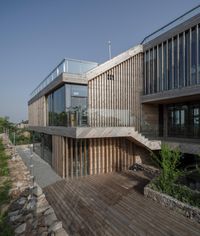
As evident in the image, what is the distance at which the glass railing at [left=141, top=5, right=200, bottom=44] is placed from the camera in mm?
10734

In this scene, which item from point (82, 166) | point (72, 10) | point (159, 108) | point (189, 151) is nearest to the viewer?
point (189, 151)

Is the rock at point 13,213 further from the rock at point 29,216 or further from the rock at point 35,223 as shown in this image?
the rock at point 35,223

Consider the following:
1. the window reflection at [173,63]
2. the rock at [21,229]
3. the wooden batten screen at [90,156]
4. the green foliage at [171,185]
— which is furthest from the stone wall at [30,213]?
the window reflection at [173,63]

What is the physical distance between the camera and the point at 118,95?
12.8 meters

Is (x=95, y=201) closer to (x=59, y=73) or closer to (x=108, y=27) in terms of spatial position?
(x=59, y=73)

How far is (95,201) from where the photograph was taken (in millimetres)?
7062

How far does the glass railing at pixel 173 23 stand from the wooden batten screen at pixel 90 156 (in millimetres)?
8367

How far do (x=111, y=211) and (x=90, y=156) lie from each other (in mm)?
4584

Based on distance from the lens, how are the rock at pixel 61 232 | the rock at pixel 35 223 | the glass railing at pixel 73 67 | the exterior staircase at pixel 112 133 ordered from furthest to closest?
A: 1. the glass railing at pixel 73 67
2. the exterior staircase at pixel 112 133
3. the rock at pixel 35 223
4. the rock at pixel 61 232

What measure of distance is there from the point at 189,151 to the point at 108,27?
12.1 m

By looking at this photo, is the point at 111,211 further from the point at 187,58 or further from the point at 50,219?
the point at 187,58

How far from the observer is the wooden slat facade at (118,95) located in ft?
36.5

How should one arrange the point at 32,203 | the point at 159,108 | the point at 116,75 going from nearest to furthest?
the point at 32,203
the point at 116,75
the point at 159,108

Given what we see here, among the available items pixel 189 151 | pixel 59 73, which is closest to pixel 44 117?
pixel 59 73
